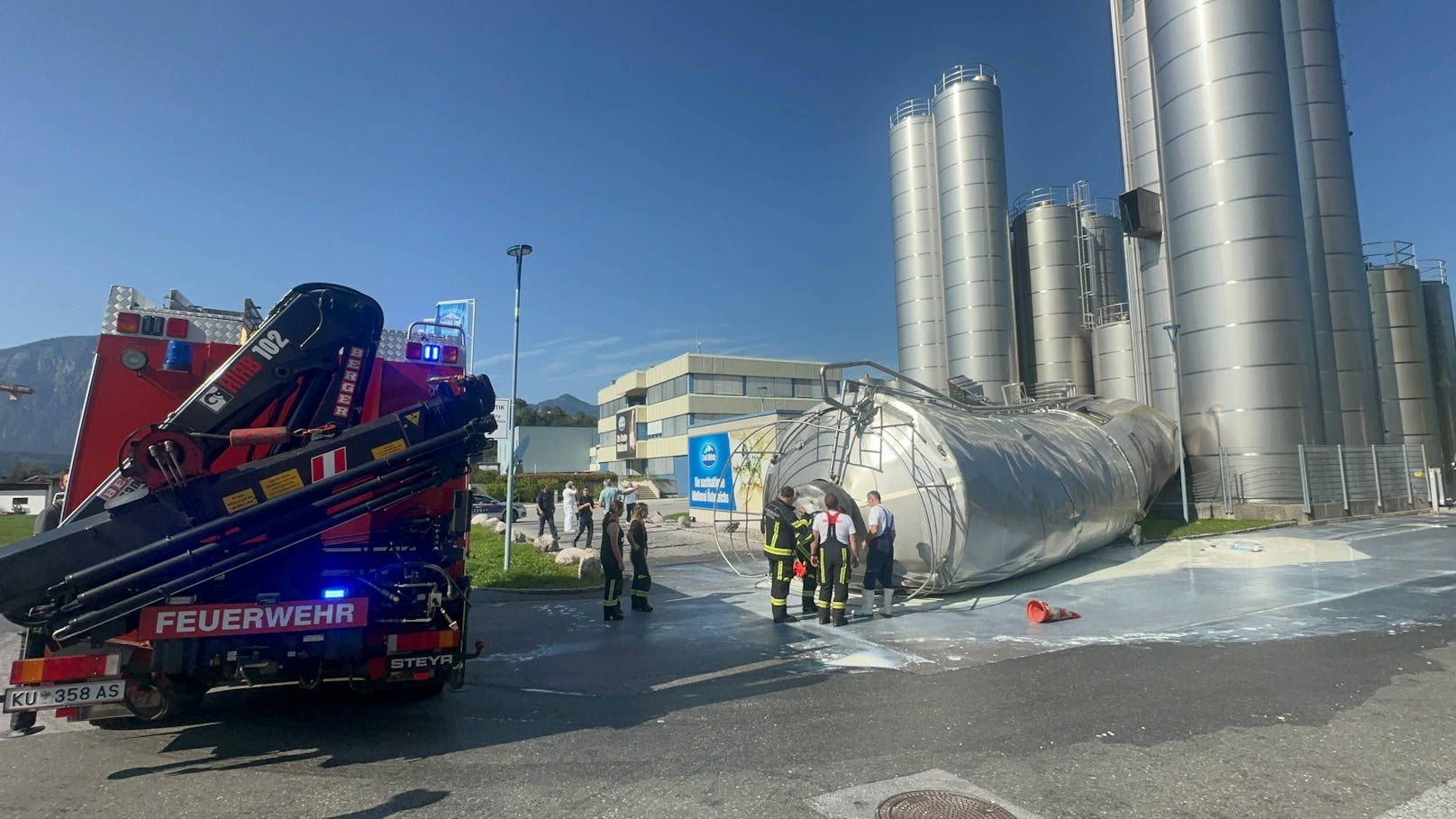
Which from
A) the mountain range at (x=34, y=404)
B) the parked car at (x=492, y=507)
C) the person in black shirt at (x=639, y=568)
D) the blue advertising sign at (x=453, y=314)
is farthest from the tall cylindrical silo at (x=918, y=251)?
the mountain range at (x=34, y=404)

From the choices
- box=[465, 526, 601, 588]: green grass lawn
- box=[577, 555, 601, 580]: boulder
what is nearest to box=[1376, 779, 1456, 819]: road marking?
box=[465, 526, 601, 588]: green grass lawn

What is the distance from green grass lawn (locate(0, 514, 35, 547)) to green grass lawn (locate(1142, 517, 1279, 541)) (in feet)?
86.3

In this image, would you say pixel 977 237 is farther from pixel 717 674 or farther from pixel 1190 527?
pixel 717 674

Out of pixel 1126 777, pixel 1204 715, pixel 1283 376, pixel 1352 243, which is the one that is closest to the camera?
pixel 1126 777

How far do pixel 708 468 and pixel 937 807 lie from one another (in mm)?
21220

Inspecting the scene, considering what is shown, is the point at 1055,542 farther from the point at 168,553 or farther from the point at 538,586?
the point at 168,553

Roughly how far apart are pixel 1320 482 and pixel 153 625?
2627 centimetres

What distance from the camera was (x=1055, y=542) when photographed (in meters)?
12.4

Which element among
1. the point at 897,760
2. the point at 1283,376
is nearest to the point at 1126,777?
the point at 897,760

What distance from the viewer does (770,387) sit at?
6191 centimetres

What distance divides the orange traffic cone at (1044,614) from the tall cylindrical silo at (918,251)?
89.8 feet

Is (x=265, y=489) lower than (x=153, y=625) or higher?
higher

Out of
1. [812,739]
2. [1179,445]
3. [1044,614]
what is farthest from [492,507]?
[812,739]

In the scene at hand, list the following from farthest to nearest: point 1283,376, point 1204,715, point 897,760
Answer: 1. point 1283,376
2. point 1204,715
3. point 897,760
